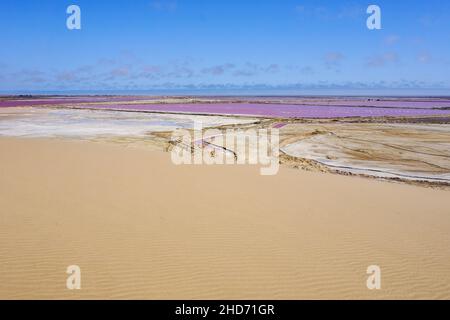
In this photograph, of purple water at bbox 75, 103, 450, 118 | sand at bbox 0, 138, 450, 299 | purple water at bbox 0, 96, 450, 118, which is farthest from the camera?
purple water at bbox 0, 96, 450, 118

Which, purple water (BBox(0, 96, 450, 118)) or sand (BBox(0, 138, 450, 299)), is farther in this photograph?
purple water (BBox(0, 96, 450, 118))

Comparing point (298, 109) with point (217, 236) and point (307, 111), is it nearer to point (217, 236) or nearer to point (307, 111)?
point (307, 111)

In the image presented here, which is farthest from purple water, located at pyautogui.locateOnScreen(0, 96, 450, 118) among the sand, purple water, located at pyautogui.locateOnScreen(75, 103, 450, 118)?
the sand

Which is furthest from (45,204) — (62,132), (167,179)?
(62,132)

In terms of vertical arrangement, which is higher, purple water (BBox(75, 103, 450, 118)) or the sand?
purple water (BBox(75, 103, 450, 118))

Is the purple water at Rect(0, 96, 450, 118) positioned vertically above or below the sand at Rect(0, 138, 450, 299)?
above

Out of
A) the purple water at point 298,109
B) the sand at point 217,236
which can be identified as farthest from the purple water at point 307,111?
the sand at point 217,236

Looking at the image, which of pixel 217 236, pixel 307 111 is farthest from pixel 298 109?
pixel 217 236

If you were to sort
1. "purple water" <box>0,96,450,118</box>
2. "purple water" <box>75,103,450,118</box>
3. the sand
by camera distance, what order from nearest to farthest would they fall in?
the sand
"purple water" <box>75,103,450,118</box>
"purple water" <box>0,96,450,118</box>

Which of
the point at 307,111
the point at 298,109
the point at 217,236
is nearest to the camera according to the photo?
the point at 217,236

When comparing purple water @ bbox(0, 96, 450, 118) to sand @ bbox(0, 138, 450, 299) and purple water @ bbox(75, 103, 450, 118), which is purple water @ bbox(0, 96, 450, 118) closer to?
purple water @ bbox(75, 103, 450, 118)
